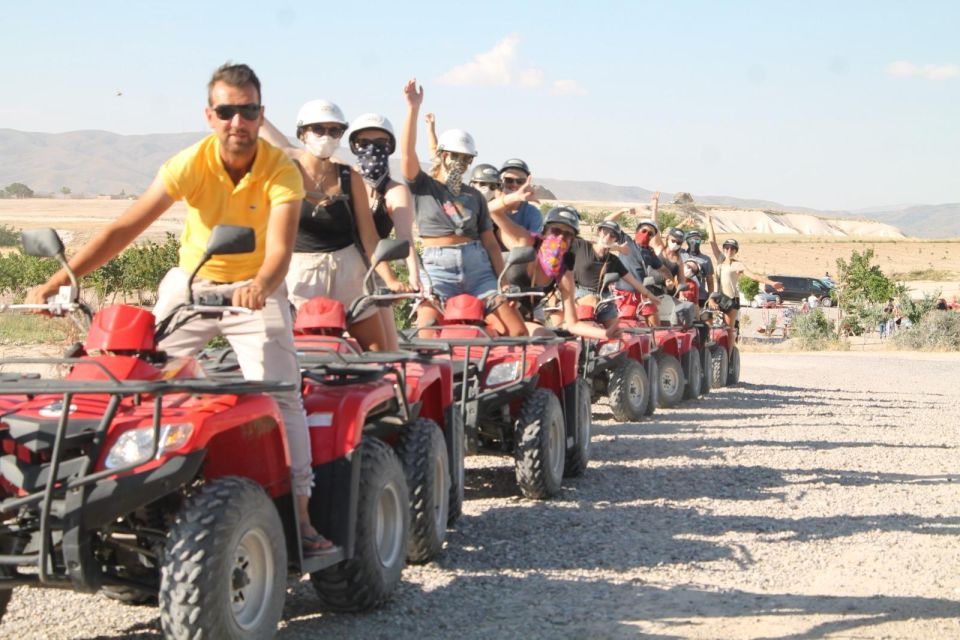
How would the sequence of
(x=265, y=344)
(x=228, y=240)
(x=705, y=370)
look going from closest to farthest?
(x=228, y=240), (x=265, y=344), (x=705, y=370)

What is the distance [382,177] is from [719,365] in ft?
44.8

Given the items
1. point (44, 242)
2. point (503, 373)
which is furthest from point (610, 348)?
point (44, 242)

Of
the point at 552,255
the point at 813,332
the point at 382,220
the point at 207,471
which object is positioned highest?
the point at 382,220

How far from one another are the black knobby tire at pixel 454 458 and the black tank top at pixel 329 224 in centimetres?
107

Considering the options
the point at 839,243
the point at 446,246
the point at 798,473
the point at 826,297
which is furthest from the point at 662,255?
the point at 839,243

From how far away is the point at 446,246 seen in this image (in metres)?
9.77

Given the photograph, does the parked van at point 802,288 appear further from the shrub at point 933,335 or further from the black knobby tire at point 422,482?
the black knobby tire at point 422,482

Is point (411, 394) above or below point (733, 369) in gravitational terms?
above

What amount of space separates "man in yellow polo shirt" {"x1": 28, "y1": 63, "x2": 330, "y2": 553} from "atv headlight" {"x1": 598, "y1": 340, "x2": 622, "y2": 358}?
9109 millimetres

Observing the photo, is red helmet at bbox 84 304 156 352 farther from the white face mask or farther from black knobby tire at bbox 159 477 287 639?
the white face mask

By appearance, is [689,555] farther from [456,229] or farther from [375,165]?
[456,229]

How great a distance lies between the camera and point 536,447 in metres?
8.98

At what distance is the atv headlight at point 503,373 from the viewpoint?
29.6 ft

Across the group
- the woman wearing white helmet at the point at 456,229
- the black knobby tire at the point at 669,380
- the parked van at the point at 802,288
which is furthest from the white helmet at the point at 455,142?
the parked van at the point at 802,288
